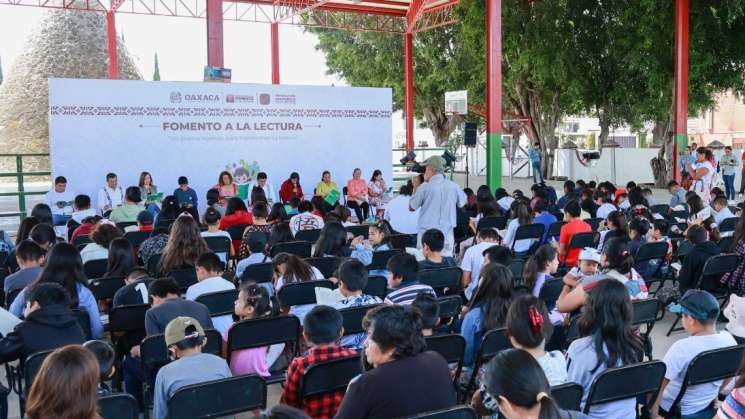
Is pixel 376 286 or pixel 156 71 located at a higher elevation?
pixel 156 71

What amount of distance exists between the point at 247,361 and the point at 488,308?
1.49m

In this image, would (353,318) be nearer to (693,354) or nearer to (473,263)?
(693,354)

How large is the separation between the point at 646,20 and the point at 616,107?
4.29 m

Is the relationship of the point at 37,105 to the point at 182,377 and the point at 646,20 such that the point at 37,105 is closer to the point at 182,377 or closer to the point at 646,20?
the point at 646,20

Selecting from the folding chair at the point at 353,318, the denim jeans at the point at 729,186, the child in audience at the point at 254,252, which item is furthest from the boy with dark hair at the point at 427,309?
the denim jeans at the point at 729,186

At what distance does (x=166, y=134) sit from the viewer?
499 inches

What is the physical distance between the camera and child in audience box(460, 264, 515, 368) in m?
4.17

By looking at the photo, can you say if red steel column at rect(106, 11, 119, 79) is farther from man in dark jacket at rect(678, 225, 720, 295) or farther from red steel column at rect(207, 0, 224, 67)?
man in dark jacket at rect(678, 225, 720, 295)

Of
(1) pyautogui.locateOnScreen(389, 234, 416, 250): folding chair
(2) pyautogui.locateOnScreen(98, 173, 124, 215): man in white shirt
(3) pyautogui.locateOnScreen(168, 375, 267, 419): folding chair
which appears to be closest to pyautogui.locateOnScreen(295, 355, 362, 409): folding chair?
(3) pyautogui.locateOnScreen(168, 375, 267, 419): folding chair

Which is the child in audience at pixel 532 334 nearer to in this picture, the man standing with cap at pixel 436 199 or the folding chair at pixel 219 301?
the folding chair at pixel 219 301

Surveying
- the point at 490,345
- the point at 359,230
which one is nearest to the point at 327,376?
the point at 490,345

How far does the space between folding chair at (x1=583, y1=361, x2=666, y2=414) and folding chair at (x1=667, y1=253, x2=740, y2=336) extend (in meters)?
2.89

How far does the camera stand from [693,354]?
3.45 metres

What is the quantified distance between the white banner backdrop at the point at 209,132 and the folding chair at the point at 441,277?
8205 millimetres
